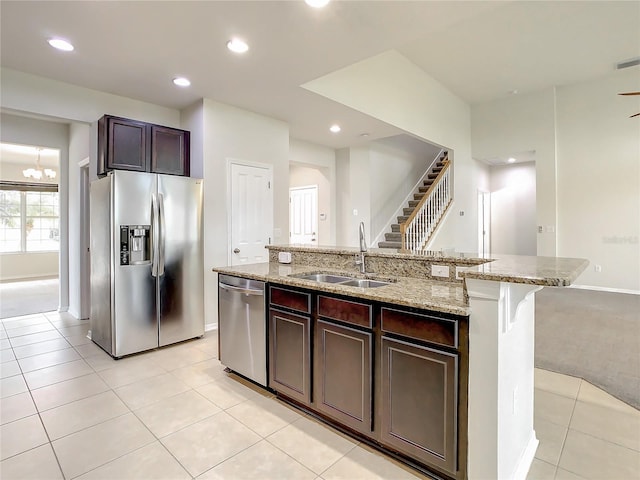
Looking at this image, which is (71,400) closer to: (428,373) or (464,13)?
(428,373)

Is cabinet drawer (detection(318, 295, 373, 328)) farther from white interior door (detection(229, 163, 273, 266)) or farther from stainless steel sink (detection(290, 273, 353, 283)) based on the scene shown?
white interior door (detection(229, 163, 273, 266))

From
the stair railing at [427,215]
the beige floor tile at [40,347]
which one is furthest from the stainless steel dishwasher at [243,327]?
the stair railing at [427,215]

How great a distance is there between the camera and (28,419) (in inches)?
91.4

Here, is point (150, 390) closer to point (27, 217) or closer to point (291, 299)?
point (291, 299)

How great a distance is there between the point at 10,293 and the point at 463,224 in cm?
933

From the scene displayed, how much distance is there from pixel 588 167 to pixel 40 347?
9145 millimetres

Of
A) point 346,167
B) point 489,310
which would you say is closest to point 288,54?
point 489,310

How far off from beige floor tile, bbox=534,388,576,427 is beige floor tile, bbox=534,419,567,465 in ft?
0.22

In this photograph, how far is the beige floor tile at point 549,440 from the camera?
1.91 metres

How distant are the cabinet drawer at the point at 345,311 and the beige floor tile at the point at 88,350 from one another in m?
2.76

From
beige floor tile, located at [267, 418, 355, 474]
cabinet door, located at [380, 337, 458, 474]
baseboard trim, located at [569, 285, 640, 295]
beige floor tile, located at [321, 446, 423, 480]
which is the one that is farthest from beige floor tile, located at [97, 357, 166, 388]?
baseboard trim, located at [569, 285, 640, 295]

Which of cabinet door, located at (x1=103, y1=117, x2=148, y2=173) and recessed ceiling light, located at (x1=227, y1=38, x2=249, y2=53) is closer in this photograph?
recessed ceiling light, located at (x1=227, y1=38, x2=249, y2=53)

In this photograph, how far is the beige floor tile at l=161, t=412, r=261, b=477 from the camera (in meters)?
1.90

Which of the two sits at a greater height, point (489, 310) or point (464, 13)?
point (464, 13)
